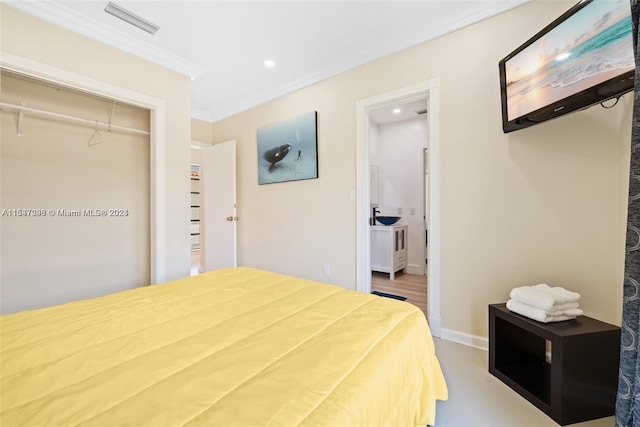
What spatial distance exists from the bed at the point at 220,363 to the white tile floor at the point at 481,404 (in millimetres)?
229

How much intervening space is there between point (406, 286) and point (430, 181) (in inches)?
78.5

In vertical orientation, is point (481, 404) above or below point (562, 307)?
below

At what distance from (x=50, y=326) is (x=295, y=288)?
1073 millimetres

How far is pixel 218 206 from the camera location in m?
4.01

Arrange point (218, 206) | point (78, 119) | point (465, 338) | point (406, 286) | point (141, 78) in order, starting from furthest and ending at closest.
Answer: point (218, 206)
point (406, 286)
point (141, 78)
point (78, 119)
point (465, 338)

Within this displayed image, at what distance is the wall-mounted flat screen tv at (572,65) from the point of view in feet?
3.81

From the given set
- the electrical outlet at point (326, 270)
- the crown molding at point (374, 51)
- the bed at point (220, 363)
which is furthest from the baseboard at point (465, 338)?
the crown molding at point (374, 51)

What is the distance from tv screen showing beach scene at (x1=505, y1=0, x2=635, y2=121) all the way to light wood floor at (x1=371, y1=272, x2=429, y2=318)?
2.20 meters

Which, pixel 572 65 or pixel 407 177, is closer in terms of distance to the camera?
pixel 572 65

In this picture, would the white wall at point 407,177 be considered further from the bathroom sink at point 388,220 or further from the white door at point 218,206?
the white door at point 218,206

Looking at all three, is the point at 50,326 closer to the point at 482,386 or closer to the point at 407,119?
the point at 482,386

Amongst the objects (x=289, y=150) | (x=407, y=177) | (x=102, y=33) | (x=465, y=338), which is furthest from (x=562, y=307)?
(x=102, y=33)

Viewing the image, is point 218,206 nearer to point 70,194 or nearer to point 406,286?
point 70,194

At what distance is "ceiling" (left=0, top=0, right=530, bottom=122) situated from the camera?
203 cm
